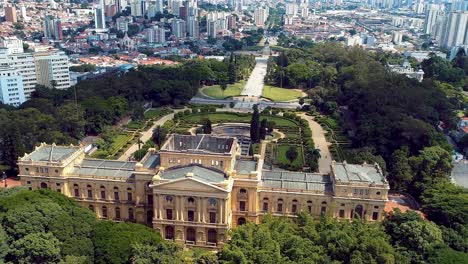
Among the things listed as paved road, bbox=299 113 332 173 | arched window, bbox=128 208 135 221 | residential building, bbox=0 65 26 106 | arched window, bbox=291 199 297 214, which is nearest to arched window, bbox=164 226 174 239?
Answer: arched window, bbox=128 208 135 221

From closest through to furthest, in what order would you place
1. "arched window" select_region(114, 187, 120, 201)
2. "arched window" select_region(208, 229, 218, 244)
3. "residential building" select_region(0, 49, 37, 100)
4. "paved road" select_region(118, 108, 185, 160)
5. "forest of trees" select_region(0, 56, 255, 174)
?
1. "arched window" select_region(208, 229, 218, 244)
2. "arched window" select_region(114, 187, 120, 201)
3. "forest of trees" select_region(0, 56, 255, 174)
4. "paved road" select_region(118, 108, 185, 160)
5. "residential building" select_region(0, 49, 37, 100)

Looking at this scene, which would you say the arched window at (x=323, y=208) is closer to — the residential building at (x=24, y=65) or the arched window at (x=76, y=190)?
the arched window at (x=76, y=190)

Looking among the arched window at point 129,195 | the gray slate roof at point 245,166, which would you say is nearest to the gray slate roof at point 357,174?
the gray slate roof at point 245,166

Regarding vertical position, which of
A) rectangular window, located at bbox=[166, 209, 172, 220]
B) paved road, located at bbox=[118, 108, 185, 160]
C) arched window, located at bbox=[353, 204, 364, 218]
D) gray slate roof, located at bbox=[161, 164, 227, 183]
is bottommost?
paved road, located at bbox=[118, 108, 185, 160]

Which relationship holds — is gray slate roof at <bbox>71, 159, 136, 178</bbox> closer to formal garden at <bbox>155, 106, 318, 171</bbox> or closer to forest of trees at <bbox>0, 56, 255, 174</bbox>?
forest of trees at <bbox>0, 56, 255, 174</bbox>

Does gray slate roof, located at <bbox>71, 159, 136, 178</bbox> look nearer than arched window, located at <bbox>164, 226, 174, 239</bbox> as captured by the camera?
No

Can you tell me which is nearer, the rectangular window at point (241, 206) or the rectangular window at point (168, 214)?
the rectangular window at point (168, 214)

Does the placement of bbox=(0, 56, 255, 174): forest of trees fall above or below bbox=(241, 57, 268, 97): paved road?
above
